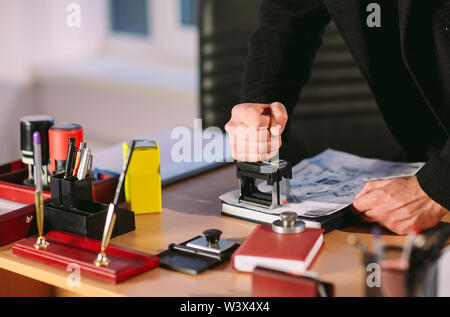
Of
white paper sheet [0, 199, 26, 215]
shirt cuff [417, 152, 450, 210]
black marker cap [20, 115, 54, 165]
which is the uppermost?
black marker cap [20, 115, 54, 165]

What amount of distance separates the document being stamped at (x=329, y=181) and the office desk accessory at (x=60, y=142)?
1.01ft

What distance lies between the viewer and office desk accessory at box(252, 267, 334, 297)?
0.93 meters

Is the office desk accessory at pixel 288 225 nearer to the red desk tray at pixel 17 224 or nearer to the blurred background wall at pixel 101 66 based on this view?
the red desk tray at pixel 17 224

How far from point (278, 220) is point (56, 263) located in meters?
0.37

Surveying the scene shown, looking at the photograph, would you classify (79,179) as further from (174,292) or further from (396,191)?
(396,191)

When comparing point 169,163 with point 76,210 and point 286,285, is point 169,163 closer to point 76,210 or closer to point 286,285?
point 76,210

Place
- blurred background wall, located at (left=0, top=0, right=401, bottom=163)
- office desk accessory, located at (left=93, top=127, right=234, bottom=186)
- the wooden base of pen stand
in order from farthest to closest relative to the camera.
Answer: blurred background wall, located at (left=0, top=0, right=401, bottom=163) → office desk accessory, located at (left=93, top=127, right=234, bottom=186) → the wooden base of pen stand

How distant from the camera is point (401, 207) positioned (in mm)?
1200

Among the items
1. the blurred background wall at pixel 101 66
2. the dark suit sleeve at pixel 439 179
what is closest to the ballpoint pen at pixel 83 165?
the dark suit sleeve at pixel 439 179

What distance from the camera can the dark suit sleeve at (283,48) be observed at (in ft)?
5.02

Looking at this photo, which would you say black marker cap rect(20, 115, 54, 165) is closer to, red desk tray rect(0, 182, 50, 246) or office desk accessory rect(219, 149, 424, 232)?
red desk tray rect(0, 182, 50, 246)

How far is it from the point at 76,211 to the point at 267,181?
341 millimetres

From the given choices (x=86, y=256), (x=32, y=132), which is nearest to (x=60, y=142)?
(x=32, y=132)

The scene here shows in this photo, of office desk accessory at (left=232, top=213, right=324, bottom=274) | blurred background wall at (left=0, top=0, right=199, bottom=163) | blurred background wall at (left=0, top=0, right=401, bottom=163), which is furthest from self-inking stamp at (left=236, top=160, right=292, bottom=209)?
blurred background wall at (left=0, top=0, right=199, bottom=163)
